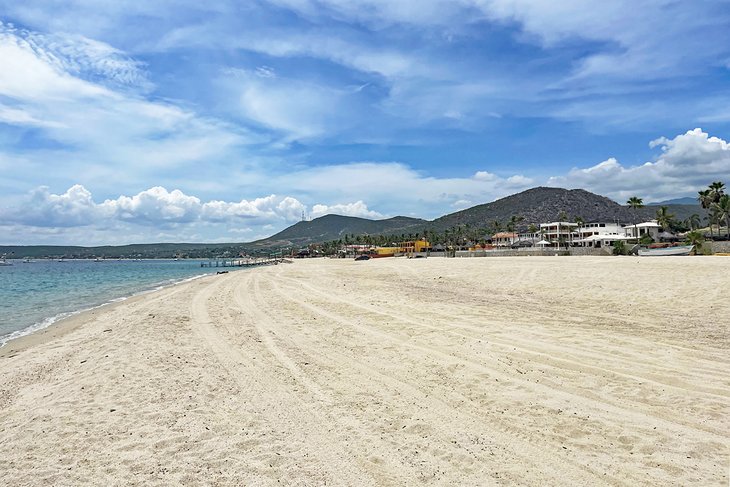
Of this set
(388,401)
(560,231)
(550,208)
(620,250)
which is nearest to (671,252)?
(620,250)

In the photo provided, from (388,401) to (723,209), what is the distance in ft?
258

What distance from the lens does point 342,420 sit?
5.76m

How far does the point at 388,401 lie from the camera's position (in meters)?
6.43

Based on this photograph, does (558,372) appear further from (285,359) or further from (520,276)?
(520,276)

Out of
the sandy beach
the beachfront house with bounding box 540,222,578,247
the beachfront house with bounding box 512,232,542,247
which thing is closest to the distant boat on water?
the sandy beach

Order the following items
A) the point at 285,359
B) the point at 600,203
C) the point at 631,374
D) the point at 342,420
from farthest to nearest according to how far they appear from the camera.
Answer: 1. the point at 600,203
2. the point at 285,359
3. the point at 631,374
4. the point at 342,420

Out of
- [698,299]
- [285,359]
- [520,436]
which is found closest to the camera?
[520,436]

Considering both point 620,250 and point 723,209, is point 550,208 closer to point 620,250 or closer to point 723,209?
point 723,209

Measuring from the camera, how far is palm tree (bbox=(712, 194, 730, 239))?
64.6 meters

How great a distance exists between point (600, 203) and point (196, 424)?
19063 centimetres

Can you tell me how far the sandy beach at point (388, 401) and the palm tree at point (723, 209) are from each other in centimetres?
6581

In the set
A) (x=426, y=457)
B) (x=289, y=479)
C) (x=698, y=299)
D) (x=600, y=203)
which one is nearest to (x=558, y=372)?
(x=426, y=457)

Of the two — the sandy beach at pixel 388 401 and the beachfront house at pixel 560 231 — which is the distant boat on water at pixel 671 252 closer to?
the sandy beach at pixel 388 401

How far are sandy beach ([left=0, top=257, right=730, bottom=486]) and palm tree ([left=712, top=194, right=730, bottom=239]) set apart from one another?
65.8 m
